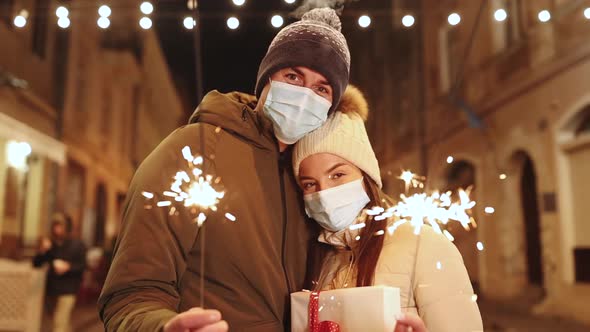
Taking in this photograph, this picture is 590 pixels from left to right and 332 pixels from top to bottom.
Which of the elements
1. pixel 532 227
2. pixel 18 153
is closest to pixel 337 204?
pixel 532 227

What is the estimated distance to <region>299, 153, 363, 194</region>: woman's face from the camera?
1.94m

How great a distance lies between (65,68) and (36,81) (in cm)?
138

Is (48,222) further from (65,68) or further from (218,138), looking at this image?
(218,138)

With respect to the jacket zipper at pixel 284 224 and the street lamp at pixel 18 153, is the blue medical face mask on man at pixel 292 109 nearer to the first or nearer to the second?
the jacket zipper at pixel 284 224

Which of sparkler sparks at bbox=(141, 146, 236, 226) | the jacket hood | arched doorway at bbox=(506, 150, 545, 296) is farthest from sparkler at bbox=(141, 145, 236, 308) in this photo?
arched doorway at bbox=(506, 150, 545, 296)

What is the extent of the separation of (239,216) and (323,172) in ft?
1.22

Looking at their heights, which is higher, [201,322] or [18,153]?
[18,153]

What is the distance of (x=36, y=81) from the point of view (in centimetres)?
1102

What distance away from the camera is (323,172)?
1956 mm

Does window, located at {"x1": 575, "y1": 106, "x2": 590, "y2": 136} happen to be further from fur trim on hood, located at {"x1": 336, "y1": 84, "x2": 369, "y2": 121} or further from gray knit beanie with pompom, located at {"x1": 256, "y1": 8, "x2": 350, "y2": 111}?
gray knit beanie with pompom, located at {"x1": 256, "y1": 8, "x2": 350, "y2": 111}

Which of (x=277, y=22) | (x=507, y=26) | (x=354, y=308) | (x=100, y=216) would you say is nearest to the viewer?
(x=354, y=308)

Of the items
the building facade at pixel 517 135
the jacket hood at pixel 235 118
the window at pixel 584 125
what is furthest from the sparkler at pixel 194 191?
the window at pixel 584 125

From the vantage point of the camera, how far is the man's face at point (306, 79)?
6.46 ft

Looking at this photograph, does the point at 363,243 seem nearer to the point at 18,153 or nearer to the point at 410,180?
the point at 410,180
